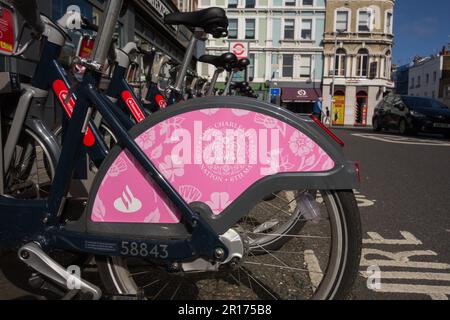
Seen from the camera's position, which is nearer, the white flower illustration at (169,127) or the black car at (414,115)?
the white flower illustration at (169,127)

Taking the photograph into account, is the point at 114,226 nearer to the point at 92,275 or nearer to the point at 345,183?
the point at 92,275

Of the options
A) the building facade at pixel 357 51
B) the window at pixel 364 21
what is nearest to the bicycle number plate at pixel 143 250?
the building facade at pixel 357 51

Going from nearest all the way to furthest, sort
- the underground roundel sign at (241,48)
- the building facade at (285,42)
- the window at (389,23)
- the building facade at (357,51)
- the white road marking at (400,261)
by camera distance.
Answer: the white road marking at (400,261)
the underground roundel sign at (241,48)
the building facade at (357,51)
the building facade at (285,42)
the window at (389,23)

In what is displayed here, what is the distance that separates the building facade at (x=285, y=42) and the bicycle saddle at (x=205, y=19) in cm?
3736

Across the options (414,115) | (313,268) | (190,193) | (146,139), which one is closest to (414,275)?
(313,268)

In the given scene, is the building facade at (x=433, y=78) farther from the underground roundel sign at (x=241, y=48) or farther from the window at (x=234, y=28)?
the underground roundel sign at (x=241, y=48)

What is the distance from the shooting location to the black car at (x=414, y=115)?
44.9ft

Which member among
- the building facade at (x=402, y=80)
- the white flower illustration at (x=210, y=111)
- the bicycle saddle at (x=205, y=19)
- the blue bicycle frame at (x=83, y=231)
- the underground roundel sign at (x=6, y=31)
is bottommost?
the blue bicycle frame at (x=83, y=231)

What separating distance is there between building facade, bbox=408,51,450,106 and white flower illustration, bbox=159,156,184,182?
2153 inches

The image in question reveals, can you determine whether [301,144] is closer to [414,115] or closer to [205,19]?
[205,19]

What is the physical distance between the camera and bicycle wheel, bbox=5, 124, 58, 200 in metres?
2.23

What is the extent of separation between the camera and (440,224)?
12.1 feet

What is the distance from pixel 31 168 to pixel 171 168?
123 cm
